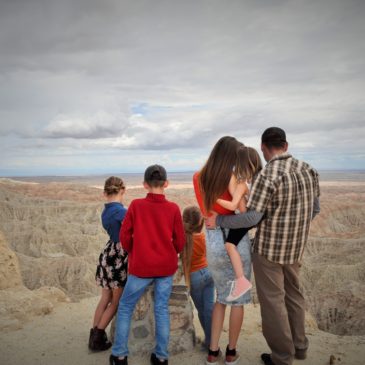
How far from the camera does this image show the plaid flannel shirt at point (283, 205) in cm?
349

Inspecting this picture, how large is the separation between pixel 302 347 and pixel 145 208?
2.41 meters

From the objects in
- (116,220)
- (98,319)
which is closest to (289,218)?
(116,220)

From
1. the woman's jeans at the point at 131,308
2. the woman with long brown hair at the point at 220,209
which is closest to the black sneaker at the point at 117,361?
the woman's jeans at the point at 131,308

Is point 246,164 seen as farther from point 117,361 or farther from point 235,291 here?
point 117,361

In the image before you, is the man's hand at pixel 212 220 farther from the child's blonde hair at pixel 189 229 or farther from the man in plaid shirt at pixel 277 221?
the child's blonde hair at pixel 189 229

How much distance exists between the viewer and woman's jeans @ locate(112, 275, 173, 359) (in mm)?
3912

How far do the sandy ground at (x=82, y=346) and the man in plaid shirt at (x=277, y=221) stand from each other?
844 millimetres

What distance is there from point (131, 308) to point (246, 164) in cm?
198

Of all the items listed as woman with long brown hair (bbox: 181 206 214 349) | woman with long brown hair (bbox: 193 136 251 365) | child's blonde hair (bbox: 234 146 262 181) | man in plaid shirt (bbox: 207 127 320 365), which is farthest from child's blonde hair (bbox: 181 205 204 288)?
child's blonde hair (bbox: 234 146 262 181)

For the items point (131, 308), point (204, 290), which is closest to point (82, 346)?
point (131, 308)

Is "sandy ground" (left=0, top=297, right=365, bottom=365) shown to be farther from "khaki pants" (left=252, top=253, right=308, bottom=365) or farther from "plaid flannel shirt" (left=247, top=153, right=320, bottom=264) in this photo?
"plaid flannel shirt" (left=247, top=153, right=320, bottom=264)

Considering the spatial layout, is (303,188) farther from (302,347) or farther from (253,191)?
(302,347)

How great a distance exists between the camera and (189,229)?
432cm

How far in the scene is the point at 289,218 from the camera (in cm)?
361
